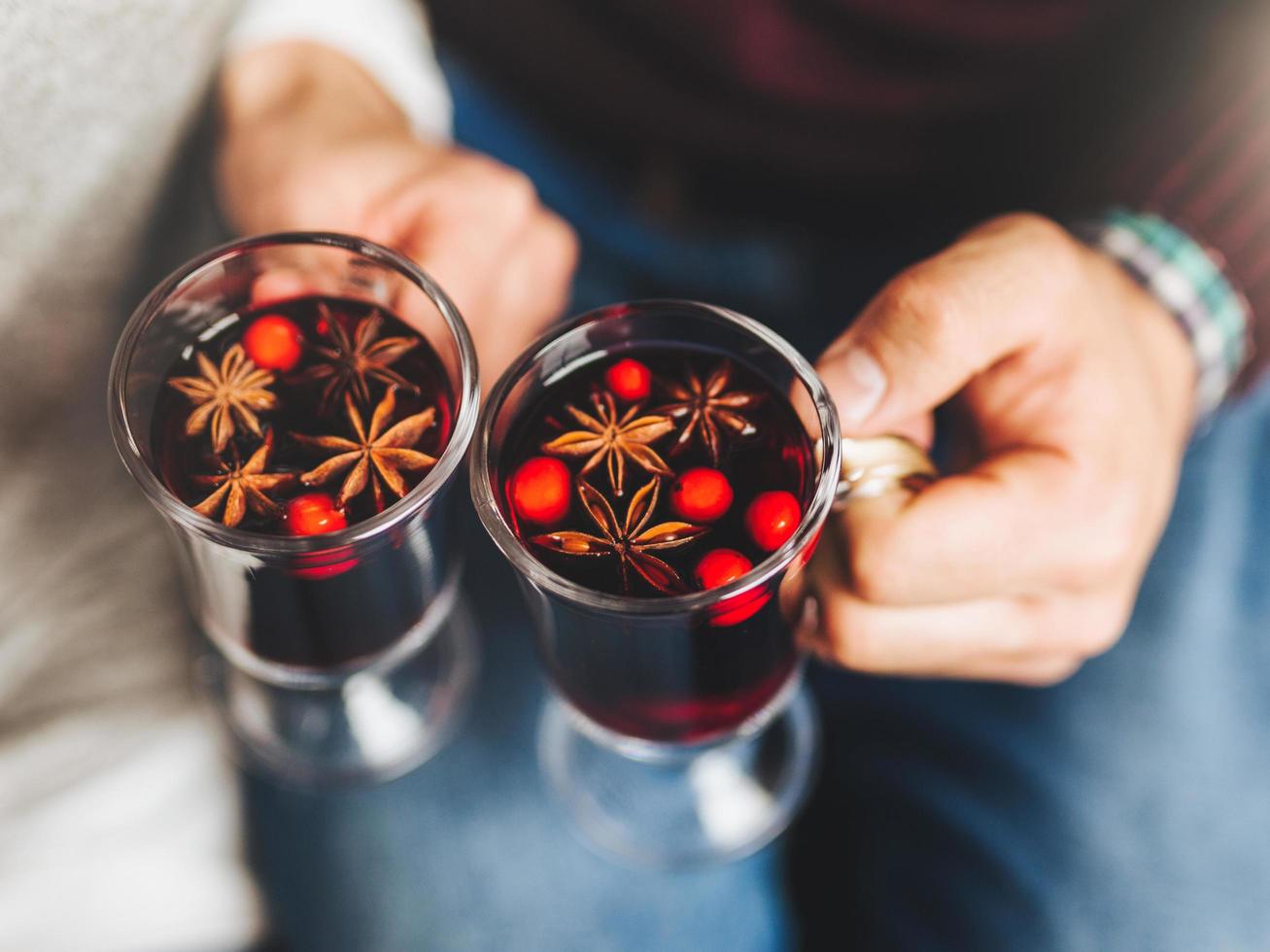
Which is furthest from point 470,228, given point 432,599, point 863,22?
point 863,22

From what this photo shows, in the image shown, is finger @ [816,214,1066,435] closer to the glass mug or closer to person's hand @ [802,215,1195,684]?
person's hand @ [802,215,1195,684]

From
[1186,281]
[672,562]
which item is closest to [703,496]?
[672,562]

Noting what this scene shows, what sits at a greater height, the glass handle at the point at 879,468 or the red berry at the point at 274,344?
the glass handle at the point at 879,468

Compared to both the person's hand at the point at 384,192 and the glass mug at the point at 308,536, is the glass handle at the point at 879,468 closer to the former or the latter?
the glass mug at the point at 308,536

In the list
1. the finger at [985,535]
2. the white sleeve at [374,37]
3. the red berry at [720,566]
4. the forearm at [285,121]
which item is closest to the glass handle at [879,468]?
the finger at [985,535]

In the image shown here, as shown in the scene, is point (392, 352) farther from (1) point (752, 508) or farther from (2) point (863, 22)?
(2) point (863, 22)

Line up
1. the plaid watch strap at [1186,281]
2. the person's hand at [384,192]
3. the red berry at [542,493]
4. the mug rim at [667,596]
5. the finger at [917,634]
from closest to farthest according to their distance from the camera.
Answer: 1. the mug rim at [667,596]
2. the red berry at [542,493]
3. the finger at [917,634]
4. the person's hand at [384,192]
5. the plaid watch strap at [1186,281]

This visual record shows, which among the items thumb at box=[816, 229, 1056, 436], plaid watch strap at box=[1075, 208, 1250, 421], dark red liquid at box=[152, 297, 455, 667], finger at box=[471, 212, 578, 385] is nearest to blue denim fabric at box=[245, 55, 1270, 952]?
plaid watch strap at box=[1075, 208, 1250, 421]
